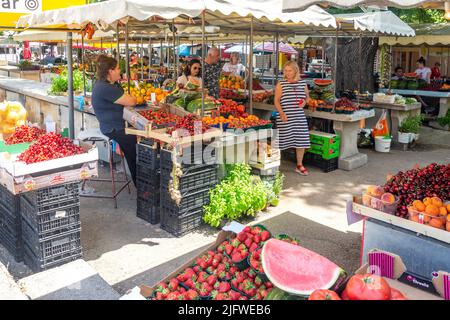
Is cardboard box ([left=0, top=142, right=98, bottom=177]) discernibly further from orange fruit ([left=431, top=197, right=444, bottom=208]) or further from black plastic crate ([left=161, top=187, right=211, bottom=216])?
orange fruit ([left=431, top=197, right=444, bottom=208])

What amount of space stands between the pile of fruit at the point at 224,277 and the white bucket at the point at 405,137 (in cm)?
781

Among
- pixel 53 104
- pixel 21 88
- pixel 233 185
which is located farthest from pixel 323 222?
pixel 21 88

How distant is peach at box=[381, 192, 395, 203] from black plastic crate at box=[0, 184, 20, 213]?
141 inches

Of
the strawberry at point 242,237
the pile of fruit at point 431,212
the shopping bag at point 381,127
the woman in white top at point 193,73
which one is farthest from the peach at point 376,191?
the shopping bag at point 381,127

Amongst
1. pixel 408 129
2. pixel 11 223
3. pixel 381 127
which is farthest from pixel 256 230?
pixel 408 129

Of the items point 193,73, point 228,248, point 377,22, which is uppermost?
point 377,22

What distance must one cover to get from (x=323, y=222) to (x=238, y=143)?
1.56m

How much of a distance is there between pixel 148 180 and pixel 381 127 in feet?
20.7

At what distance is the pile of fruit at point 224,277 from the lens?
9.77 ft

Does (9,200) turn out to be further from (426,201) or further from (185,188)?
(426,201)

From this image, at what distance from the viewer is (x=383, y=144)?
32.8ft

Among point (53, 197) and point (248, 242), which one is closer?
point (248, 242)

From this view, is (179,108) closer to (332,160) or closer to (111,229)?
(111,229)

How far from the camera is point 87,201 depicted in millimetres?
6777
